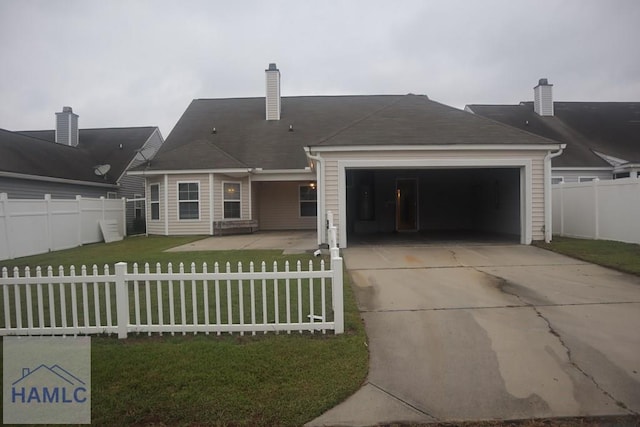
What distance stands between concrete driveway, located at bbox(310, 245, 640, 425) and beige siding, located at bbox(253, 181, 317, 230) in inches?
473

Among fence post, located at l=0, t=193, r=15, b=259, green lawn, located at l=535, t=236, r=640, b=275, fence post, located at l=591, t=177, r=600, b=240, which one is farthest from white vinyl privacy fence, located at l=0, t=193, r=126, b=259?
fence post, located at l=591, t=177, r=600, b=240

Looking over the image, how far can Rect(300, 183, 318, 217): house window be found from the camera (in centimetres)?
1948

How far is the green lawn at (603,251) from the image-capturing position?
7836 millimetres

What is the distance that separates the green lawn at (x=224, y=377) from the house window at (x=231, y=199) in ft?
41.9

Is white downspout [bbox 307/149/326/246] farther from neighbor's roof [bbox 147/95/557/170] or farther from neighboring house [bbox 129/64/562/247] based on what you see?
neighbor's roof [bbox 147/95/557/170]

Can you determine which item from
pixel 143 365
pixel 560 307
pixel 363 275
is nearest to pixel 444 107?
pixel 363 275

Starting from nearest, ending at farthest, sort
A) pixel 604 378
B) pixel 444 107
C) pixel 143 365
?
pixel 604 378 < pixel 143 365 < pixel 444 107

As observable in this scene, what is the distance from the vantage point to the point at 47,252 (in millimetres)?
12414

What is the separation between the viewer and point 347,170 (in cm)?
1361

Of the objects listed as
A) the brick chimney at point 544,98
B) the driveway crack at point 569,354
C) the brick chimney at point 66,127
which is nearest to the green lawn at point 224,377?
the driveway crack at point 569,354

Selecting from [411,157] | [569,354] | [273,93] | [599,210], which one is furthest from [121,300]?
[273,93]

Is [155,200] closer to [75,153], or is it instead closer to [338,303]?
[75,153]

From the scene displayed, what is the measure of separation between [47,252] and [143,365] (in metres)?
11.4

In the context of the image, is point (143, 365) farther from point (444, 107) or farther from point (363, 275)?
point (444, 107)
